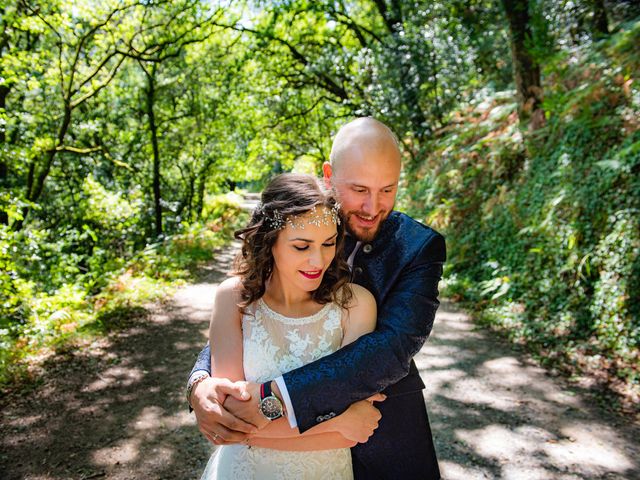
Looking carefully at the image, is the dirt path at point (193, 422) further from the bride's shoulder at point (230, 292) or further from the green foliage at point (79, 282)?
the bride's shoulder at point (230, 292)

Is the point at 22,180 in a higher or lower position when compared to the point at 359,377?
higher

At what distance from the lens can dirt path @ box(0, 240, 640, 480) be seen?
12.0ft

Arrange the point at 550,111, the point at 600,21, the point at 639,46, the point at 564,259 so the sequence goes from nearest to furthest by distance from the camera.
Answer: the point at 564,259, the point at 639,46, the point at 550,111, the point at 600,21

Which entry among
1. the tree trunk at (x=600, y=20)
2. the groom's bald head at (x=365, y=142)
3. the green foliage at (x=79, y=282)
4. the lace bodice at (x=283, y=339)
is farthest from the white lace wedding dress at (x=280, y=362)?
the tree trunk at (x=600, y=20)

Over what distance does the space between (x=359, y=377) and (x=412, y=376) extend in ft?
1.31

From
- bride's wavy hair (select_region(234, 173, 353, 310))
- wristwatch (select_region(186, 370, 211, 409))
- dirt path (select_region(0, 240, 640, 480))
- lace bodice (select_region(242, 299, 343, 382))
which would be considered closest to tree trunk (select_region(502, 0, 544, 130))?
dirt path (select_region(0, 240, 640, 480))

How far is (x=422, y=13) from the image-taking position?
34.4 feet

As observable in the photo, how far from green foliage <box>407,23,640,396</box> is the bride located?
3.95 metres

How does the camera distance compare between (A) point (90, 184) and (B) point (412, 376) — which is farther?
(A) point (90, 184)

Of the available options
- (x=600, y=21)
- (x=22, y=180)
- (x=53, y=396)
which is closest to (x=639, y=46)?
(x=600, y=21)

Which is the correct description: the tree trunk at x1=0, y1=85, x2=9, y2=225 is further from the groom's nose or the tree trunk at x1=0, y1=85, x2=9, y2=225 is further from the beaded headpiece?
the groom's nose

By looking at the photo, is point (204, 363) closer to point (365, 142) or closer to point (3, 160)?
point (365, 142)

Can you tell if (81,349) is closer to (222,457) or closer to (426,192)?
(222,457)

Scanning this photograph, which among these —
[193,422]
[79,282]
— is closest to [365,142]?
[193,422]
